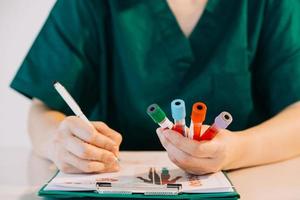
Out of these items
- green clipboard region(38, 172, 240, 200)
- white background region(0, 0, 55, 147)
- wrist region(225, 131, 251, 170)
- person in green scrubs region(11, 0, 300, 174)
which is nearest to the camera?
green clipboard region(38, 172, 240, 200)

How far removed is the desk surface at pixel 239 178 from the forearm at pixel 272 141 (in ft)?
0.04

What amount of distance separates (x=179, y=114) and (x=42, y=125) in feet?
0.98

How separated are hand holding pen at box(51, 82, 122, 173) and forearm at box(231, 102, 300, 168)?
172 mm

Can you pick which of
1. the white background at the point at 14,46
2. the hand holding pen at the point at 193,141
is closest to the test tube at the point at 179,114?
the hand holding pen at the point at 193,141

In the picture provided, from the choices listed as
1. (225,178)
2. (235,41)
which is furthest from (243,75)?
(225,178)

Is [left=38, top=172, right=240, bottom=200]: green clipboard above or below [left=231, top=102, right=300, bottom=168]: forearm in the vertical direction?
above

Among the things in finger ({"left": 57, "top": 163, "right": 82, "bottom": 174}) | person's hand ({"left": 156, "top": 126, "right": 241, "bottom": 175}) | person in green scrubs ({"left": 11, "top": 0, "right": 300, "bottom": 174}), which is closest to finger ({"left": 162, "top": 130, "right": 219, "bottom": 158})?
person's hand ({"left": 156, "top": 126, "right": 241, "bottom": 175})

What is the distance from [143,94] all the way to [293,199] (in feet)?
1.13

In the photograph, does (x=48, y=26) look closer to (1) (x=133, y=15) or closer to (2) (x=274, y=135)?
(1) (x=133, y=15)

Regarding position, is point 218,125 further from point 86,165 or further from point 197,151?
point 86,165

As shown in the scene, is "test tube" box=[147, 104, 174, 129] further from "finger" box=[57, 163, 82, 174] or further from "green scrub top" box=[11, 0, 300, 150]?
"green scrub top" box=[11, 0, 300, 150]

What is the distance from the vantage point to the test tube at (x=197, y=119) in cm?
56

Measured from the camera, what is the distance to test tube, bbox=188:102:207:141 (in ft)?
1.84

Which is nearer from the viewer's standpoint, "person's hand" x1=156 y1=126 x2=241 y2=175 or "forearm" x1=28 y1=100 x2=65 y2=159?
"person's hand" x1=156 y1=126 x2=241 y2=175
